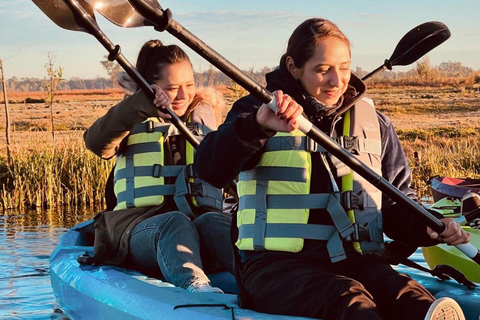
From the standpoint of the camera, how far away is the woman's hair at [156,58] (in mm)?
4129

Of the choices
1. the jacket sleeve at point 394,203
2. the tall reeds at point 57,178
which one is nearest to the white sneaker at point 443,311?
the jacket sleeve at point 394,203

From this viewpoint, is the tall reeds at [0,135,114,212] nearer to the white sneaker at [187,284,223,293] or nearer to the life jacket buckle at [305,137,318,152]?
the white sneaker at [187,284,223,293]

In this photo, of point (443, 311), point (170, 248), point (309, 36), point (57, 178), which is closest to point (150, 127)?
point (170, 248)

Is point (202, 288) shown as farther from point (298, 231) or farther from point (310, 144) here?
point (310, 144)

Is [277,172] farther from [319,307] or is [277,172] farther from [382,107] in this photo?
[382,107]

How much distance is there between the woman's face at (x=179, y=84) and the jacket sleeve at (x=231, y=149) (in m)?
1.18

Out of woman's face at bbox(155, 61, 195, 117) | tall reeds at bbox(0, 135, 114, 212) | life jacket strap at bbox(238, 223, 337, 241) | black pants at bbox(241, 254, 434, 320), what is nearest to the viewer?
black pants at bbox(241, 254, 434, 320)

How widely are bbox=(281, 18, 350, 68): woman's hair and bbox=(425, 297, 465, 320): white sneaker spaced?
3.05 ft

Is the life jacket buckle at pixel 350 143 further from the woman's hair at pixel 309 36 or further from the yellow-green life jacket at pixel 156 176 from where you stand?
the yellow-green life jacket at pixel 156 176

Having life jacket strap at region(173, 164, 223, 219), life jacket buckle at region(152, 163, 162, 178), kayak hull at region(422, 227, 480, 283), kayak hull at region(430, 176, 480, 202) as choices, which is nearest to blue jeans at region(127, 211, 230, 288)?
life jacket strap at region(173, 164, 223, 219)

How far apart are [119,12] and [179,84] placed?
1.28 meters

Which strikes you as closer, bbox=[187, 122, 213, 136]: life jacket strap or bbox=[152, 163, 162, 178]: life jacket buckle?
bbox=[152, 163, 162, 178]: life jacket buckle

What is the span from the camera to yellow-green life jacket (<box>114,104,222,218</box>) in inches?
164

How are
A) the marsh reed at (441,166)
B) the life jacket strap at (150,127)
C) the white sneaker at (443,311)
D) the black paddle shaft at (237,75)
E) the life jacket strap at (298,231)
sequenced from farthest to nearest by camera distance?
the marsh reed at (441,166) → the life jacket strap at (150,127) → the life jacket strap at (298,231) → the white sneaker at (443,311) → the black paddle shaft at (237,75)
